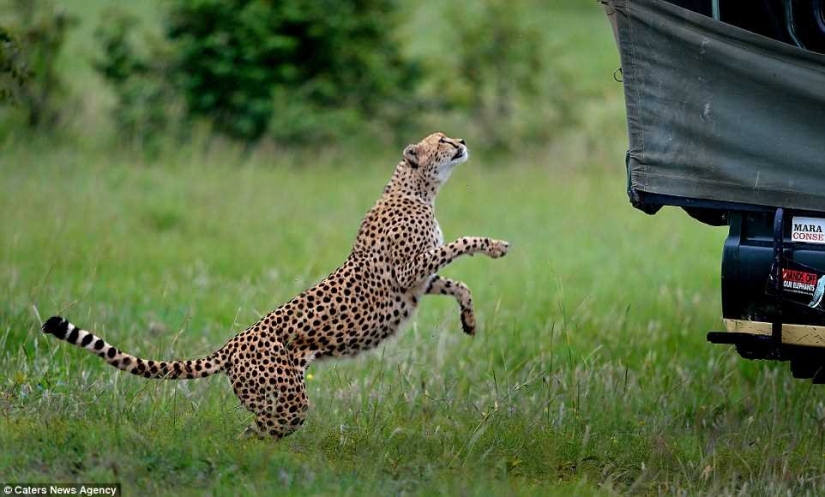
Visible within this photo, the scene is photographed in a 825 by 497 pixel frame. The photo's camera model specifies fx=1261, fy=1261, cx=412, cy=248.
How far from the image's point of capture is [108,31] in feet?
50.5

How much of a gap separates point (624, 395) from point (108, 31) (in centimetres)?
1068

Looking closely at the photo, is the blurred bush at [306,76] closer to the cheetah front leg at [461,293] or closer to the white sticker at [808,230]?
the cheetah front leg at [461,293]

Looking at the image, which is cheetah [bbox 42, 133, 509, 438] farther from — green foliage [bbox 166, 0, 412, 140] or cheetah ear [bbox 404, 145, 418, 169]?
green foliage [bbox 166, 0, 412, 140]

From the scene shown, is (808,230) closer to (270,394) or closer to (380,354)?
(270,394)

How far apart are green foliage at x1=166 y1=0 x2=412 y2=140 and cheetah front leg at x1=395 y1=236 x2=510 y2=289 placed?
29.5 feet

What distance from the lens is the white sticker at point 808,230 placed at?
498 centimetres

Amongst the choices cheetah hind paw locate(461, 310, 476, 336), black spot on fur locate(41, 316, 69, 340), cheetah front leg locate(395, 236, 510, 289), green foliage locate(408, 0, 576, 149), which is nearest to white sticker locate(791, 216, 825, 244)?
cheetah front leg locate(395, 236, 510, 289)

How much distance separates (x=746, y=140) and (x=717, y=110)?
6.9 inches

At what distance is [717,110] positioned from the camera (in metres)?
5.24

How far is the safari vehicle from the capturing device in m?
5.00

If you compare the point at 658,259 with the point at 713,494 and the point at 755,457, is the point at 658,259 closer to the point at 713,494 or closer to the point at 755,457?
the point at 755,457

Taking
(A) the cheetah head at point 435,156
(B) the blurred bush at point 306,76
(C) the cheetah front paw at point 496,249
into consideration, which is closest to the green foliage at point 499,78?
(B) the blurred bush at point 306,76

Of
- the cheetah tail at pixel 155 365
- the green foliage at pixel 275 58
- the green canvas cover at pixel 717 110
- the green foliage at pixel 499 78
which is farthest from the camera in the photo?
the green foliage at pixel 499 78

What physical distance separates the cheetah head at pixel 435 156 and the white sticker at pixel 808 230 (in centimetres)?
163
